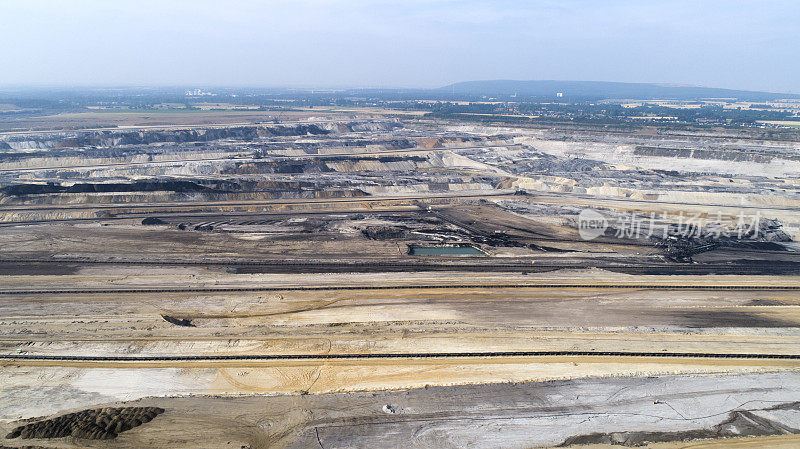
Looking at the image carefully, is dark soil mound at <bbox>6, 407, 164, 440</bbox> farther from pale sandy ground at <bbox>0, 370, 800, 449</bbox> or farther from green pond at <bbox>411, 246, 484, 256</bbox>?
green pond at <bbox>411, 246, 484, 256</bbox>

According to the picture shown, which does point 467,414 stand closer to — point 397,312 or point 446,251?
point 397,312

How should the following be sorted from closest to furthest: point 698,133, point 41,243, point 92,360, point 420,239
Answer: point 92,360 < point 41,243 < point 420,239 < point 698,133

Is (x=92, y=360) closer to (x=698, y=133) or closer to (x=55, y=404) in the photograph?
(x=55, y=404)

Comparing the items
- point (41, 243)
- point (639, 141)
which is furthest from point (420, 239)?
point (639, 141)

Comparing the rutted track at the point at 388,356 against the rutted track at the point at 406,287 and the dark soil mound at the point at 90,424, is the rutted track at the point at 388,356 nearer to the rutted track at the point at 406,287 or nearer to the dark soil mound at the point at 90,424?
the dark soil mound at the point at 90,424
